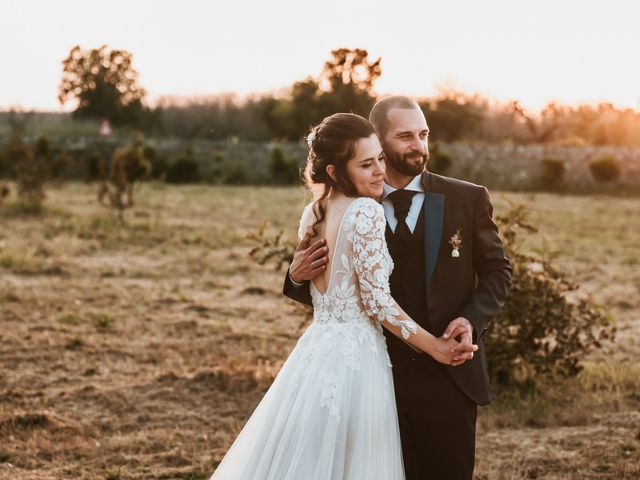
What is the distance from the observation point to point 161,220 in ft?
54.6

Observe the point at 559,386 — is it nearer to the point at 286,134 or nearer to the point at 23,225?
the point at 23,225

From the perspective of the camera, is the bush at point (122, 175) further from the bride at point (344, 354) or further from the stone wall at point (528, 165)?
the stone wall at point (528, 165)

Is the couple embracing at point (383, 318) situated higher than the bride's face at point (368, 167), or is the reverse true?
the bride's face at point (368, 167)

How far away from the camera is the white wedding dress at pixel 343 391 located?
9.61 ft

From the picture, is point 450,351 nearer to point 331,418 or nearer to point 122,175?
point 331,418

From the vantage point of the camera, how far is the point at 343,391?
9.86 feet

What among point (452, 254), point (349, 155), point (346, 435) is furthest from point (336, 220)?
point (346, 435)

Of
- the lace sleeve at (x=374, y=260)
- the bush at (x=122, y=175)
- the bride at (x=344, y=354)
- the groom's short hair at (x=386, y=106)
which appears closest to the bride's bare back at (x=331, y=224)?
the bride at (x=344, y=354)

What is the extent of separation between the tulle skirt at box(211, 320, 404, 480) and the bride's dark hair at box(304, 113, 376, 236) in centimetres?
53

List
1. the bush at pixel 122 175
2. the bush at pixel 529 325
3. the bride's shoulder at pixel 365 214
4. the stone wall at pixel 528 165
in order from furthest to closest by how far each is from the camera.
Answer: the stone wall at pixel 528 165 → the bush at pixel 122 175 → the bush at pixel 529 325 → the bride's shoulder at pixel 365 214

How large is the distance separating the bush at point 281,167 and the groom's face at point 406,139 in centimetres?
2750

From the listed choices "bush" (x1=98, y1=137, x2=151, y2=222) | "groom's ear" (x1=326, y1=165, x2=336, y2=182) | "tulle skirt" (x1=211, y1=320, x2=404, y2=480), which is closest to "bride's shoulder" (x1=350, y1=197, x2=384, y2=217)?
"groom's ear" (x1=326, y1=165, x2=336, y2=182)

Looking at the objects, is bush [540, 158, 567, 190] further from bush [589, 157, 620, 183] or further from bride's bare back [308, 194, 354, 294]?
bride's bare back [308, 194, 354, 294]

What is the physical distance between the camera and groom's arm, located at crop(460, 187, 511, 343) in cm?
309
